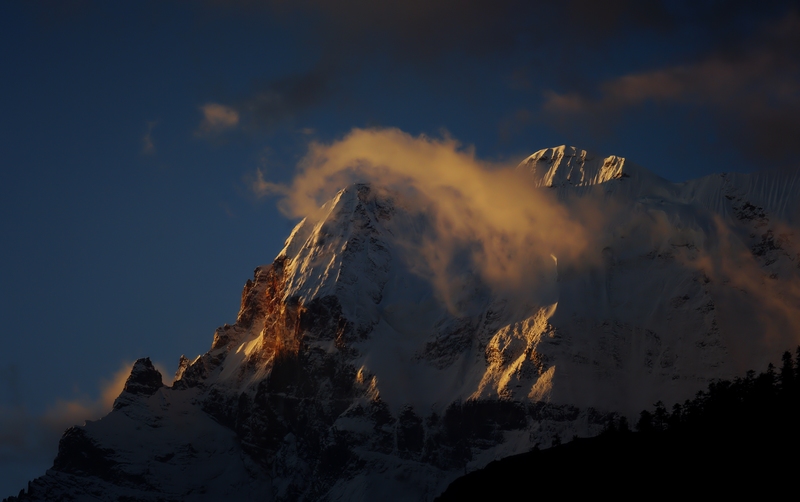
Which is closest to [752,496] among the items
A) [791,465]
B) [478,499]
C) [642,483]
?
[791,465]

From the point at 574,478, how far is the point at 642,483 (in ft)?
48.1

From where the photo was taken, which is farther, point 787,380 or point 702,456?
point 787,380

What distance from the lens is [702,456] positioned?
6796 inches

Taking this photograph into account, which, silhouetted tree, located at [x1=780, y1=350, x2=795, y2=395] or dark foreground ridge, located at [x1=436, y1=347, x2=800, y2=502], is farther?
silhouetted tree, located at [x1=780, y1=350, x2=795, y2=395]

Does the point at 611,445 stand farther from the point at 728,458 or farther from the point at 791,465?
the point at 791,465

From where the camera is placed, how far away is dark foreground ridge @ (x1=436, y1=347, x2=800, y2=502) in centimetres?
16138

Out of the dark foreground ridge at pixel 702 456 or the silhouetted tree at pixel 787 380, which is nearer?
the dark foreground ridge at pixel 702 456

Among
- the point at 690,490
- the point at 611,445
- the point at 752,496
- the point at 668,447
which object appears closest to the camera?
the point at 752,496

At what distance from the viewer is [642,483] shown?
173625 millimetres

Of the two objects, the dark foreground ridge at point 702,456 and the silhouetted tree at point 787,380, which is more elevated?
the silhouetted tree at point 787,380

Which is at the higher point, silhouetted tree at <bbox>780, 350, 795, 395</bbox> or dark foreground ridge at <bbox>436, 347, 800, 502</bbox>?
silhouetted tree at <bbox>780, 350, 795, 395</bbox>

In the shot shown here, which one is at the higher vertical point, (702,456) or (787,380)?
(787,380)

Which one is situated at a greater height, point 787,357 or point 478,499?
point 787,357

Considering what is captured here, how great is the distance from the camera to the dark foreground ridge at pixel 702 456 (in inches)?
6353
